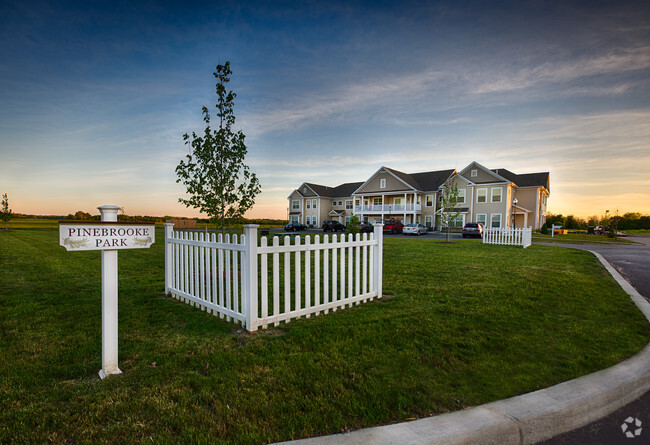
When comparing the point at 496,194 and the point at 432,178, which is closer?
the point at 496,194

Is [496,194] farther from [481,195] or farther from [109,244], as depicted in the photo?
[109,244]

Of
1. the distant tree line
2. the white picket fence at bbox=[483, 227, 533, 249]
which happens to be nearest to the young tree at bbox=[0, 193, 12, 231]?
the white picket fence at bbox=[483, 227, 533, 249]

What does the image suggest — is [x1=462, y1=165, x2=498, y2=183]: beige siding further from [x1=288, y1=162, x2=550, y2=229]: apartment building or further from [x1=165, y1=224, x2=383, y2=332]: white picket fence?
[x1=165, y1=224, x2=383, y2=332]: white picket fence

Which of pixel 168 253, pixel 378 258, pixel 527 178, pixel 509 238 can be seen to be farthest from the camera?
pixel 527 178

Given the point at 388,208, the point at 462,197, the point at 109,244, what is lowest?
the point at 109,244

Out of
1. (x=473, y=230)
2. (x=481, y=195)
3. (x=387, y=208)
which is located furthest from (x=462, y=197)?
Answer: (x=473, y=230)

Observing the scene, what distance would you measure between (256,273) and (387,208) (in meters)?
40.1

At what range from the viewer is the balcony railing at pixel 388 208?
40.5 m

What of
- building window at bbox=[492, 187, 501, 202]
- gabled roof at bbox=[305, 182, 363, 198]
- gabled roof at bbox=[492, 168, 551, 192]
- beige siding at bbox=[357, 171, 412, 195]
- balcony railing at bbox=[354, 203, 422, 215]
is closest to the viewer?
building window at bbox=[492, 187, 501, 202]

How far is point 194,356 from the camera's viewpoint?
3.08 meters

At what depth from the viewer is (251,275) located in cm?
370

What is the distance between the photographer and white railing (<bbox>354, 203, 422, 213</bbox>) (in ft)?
133

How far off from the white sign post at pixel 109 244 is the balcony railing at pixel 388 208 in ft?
127

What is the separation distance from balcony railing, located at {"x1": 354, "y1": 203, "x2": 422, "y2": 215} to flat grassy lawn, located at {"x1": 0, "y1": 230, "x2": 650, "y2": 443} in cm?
3557
